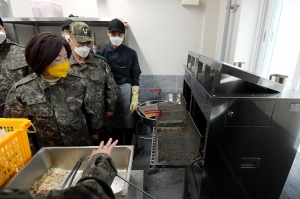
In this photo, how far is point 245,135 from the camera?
0.82m

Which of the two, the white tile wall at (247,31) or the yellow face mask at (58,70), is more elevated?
the white tile wall at (247,31)

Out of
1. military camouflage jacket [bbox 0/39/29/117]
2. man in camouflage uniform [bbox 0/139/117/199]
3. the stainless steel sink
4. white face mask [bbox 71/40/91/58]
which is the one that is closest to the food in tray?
the stainless steel sink

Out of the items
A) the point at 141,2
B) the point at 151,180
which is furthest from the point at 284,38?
the point at 151,180

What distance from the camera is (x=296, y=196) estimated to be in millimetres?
1299

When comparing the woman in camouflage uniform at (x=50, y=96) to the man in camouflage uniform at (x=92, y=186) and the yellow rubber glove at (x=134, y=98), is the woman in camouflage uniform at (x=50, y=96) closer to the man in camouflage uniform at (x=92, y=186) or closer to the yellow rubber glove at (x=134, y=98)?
the man in camouflage uniform at (x=92, y=186)

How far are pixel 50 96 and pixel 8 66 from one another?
761mm

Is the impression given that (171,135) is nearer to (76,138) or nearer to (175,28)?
(76,138)

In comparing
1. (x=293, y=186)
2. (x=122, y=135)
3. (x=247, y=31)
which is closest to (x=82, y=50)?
(x=122, y=135)

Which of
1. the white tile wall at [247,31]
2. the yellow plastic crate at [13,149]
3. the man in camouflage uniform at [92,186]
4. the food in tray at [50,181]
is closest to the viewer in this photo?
the man in camouflage uniform at [92,186]

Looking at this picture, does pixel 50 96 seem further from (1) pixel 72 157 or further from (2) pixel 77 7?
(2) pixel 77 7

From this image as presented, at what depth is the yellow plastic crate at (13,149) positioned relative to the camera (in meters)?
0.60

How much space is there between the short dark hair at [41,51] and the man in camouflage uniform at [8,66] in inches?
27.7

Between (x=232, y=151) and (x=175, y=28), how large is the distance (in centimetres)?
195

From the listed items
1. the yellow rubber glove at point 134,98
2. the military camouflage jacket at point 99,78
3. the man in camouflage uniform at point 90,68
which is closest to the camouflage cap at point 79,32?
the man in camouflage uniform at point 90,68
